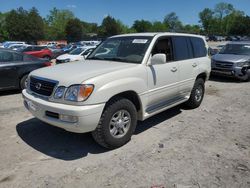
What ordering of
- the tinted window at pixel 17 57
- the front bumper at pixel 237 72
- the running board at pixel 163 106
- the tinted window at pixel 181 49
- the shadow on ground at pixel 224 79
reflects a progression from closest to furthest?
the running board at pixel 163 106 → the tinted window at pixel 181 49 → the tinted window at pixel 17 57 → the front bumper at pixel 237 72 → the shadow on ground at pixel 224 79

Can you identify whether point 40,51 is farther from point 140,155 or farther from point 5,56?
point 140,155

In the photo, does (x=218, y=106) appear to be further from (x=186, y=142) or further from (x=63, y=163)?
(x=63, y=163)

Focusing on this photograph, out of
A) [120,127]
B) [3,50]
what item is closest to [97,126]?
[120,127]

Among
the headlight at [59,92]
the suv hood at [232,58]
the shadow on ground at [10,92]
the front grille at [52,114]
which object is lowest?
the shadow on ground at [10,92]

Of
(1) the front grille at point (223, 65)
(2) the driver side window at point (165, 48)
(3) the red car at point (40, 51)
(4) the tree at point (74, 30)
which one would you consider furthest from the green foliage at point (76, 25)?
(2) the driver side window at point (165, 48)

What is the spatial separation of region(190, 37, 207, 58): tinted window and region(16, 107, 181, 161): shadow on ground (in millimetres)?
1984

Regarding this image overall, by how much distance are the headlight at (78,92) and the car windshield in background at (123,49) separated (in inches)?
50.7

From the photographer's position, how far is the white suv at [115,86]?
3801 millimetres

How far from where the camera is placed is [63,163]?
3926 millimetres

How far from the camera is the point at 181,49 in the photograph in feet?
18.9

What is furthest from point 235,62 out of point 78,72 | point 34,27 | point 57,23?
point 57,23

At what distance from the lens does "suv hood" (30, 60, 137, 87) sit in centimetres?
390

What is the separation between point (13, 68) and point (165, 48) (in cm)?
494

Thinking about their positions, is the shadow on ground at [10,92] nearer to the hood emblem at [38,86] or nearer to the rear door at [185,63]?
the hood emblem at [38,86]
